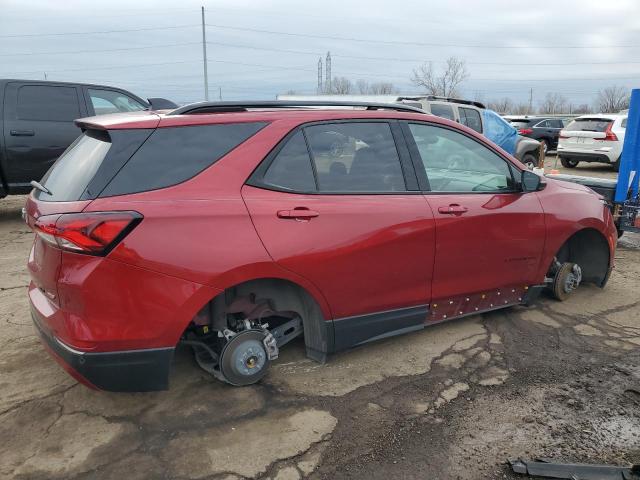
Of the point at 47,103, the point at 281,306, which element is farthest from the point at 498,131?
the point at 281,306

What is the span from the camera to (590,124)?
610 inches

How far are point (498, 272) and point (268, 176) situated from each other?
1.97 meters

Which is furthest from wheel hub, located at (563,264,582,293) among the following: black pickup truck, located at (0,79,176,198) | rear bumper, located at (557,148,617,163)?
rear bumper, located at (557,148,617,163)

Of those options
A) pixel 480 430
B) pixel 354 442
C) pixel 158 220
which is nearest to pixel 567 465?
pixel 480 430

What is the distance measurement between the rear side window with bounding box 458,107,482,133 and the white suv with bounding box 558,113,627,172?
17.7ft

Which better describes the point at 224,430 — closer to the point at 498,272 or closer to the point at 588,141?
the point at 498,272

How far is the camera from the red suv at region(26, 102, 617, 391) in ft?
8.61

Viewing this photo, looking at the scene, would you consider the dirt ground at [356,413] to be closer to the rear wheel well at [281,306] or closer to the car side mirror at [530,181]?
the rear wheel well at [281,306]

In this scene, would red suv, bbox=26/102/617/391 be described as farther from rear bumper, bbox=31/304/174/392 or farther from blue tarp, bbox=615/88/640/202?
blue tarp, bbox=615/88/640/202

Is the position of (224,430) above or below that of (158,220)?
below

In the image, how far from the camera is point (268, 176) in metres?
3.01

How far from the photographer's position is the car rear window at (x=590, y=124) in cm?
1519

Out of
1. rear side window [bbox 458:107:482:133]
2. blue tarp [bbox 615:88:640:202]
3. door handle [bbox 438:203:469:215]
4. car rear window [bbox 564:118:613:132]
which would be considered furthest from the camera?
car rear window [bbox 564:118:613:132]

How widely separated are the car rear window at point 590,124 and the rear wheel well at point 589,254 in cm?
1200
